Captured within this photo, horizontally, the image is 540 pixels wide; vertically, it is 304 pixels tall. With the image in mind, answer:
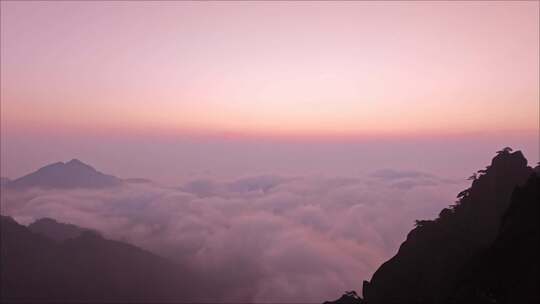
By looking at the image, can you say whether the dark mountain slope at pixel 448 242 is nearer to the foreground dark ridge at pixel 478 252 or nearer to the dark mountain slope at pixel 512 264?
the foreground dark ridge at pixel 478 252

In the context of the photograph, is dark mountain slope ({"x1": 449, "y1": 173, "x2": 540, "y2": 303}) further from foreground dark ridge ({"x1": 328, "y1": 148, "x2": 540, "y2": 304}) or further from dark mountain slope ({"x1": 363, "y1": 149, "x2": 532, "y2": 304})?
dark mountain slope ({"x1": 363, "y1": 149, "x2": 532, "y2": 304})

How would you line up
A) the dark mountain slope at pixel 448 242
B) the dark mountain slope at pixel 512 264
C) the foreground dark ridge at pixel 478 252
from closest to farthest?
the dark mountain slope at pixel 512 264
the foreground dark ridge at pixel 478 252
the dark mountain slope at pixel 448 242

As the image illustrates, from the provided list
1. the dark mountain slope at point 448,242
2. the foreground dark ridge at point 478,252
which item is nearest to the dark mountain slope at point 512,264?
the foreground dark ridge at point 478,252

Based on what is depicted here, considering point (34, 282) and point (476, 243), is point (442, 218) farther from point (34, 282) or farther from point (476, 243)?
point (34, 282)

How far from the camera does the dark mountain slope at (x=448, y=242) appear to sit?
44312 millimetres

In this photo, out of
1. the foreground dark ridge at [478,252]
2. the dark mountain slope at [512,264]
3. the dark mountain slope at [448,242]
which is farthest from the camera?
the dark mountain slope at [448,242]

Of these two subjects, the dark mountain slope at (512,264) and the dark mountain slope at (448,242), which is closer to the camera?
the dark mountain slope at (512,264)

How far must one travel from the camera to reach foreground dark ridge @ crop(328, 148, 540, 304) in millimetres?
30156

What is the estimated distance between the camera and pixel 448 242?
47.0 m

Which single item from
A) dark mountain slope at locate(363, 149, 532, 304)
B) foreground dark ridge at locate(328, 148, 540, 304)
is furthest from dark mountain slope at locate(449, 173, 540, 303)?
dark mountain slope at locate(363, 149, 532, 304)

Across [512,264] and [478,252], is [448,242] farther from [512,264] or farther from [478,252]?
[512,264]

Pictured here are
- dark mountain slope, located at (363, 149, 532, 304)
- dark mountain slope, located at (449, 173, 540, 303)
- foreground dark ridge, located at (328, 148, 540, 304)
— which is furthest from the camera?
dark mountain slope, located at (363, 149, 532, 304)

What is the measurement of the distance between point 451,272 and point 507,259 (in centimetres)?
1364

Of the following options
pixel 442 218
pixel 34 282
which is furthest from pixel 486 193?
pixel 34 282
